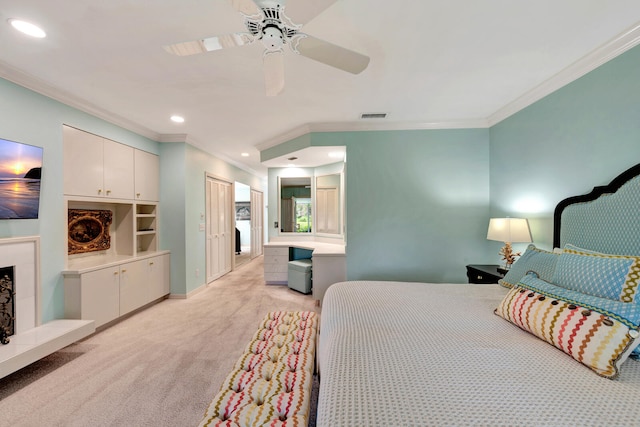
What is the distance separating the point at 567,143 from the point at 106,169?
492cm

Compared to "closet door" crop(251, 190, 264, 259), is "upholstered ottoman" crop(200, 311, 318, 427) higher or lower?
lower

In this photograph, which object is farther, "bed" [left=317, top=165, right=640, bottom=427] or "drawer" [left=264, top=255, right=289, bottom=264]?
"drawer" [left=264, top=255, right=289, bottom=264]

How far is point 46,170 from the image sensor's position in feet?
7.81

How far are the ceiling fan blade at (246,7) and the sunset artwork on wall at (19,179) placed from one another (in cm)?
245

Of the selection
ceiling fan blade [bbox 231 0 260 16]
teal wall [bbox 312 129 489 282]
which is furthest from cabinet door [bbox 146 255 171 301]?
ceiling fan blade [bbox 231 0 260 16]

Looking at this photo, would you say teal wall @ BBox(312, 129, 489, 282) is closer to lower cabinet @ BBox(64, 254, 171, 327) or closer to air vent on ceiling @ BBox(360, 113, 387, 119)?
air vent on ceiling @ BBox(360, 113, 387, 119)

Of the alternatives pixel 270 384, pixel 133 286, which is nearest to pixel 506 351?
pixel 270 384

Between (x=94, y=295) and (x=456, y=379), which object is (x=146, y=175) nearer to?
(x=94, y=295)

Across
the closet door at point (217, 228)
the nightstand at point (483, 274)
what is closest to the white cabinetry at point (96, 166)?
the closet door at point (217, 228)

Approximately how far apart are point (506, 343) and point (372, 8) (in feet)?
6.58

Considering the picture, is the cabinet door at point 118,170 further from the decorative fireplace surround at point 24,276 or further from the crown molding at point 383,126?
the crown molding at point 383,126

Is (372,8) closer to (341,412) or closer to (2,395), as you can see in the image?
(341,412)

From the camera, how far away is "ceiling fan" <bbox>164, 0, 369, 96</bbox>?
1.16 meters

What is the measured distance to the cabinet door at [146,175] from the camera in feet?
11.3
